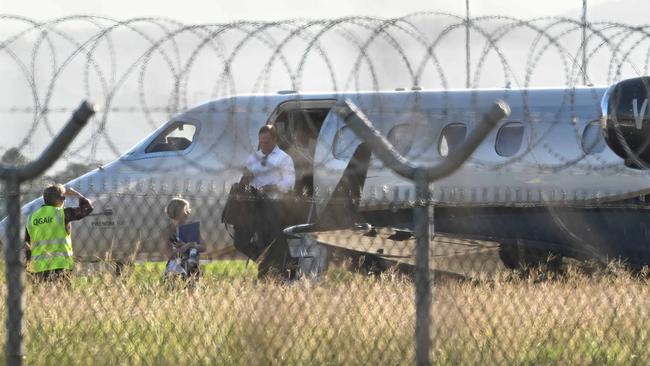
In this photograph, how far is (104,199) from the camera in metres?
15.3

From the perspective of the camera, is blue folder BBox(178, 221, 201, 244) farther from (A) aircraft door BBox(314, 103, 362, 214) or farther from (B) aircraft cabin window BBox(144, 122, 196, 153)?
(B) aircraft cabin window BBox(144, 122, 196, 153)

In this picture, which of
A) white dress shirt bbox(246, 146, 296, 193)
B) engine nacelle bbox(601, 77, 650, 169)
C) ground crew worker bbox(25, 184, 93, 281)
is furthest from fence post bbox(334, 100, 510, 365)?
engine nacelle bbox(601, 77, 650, 169)

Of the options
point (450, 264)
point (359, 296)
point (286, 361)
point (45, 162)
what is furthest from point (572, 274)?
point (45, 162)

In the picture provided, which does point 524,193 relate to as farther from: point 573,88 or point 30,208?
point 30,208

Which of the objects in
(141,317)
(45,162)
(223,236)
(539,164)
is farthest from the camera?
(539,164)

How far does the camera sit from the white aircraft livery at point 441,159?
1177 cm

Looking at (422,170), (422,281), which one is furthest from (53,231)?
(422,170)

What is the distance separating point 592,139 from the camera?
14430 millimetres

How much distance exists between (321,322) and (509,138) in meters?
7.62

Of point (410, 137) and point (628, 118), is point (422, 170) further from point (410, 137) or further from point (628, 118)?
point (410, 137)

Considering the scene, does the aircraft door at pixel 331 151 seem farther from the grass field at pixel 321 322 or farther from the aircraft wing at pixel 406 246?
the grass field at pixel 321 322

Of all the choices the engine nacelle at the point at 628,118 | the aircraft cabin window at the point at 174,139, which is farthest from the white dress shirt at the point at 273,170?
the aircraft cabin window at the point at 174,139

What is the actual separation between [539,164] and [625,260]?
11.6ft

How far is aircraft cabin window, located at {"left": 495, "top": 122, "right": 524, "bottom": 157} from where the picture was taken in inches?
604
